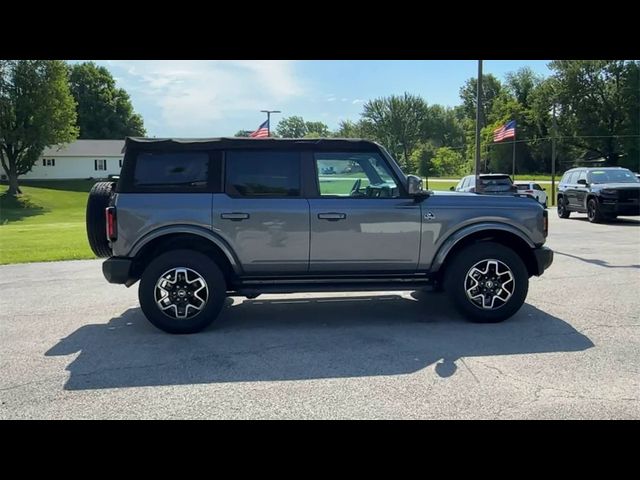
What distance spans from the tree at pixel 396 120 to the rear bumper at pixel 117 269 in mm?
63293

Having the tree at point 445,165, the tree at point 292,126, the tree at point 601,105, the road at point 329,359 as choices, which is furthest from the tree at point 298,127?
the road at point 329,359

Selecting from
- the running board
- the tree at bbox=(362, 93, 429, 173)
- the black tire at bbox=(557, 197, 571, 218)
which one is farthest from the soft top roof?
the tree at bbox=(362, 93, 429, 173)

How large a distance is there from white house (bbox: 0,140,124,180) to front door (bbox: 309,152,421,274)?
65.5m

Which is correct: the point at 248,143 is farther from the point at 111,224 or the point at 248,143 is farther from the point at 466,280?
the point at 466,280

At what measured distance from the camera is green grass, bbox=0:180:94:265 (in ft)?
39.2

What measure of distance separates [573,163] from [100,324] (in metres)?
71.1

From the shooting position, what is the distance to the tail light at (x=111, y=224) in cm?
531

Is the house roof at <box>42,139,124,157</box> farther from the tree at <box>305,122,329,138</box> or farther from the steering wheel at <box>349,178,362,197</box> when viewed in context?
the steering wheel at <box>349,178,362,197</box>

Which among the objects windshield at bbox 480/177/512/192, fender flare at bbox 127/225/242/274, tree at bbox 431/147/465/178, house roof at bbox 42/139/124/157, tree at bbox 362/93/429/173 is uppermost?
tree at bbox 362/93/429/173

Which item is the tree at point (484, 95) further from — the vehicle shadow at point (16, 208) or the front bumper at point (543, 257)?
the front bumper at point (543, 257)

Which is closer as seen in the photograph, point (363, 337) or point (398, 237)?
point (363, 337)
